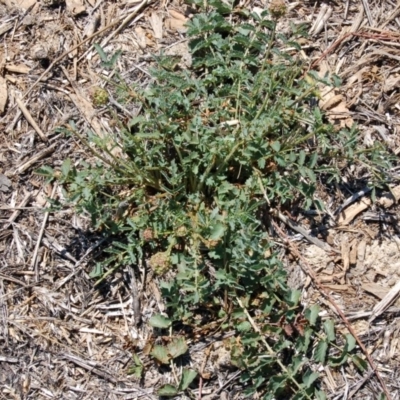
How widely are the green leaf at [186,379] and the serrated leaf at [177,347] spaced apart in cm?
10

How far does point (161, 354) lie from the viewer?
3.93 meters

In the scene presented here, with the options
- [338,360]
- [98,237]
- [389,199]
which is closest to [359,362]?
[338,360]

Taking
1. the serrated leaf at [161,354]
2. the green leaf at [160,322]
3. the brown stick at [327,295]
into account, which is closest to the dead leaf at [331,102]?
the brown stick at [327,295]

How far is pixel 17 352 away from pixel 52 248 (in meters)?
0.57

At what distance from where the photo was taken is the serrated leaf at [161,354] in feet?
12.9

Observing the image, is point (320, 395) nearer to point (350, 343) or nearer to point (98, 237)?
point (350, 343)

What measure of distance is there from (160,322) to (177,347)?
0.51ft

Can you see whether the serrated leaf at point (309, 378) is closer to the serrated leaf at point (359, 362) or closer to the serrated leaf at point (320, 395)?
the serrated leaf at point (320, 395)

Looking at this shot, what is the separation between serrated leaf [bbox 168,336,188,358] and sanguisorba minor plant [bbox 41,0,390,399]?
3.7 inches

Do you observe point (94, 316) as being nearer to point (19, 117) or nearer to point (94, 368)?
point (94, 368)

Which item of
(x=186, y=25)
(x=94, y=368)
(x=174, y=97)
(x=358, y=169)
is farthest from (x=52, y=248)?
(x=358, y=169)

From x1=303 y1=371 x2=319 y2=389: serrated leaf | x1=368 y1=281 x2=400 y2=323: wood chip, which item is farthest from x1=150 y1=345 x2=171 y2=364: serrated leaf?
x1=368 y1=281 x2=400 y2=323: wood chip

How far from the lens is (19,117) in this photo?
13.9ft

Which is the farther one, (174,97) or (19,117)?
(19,117)
